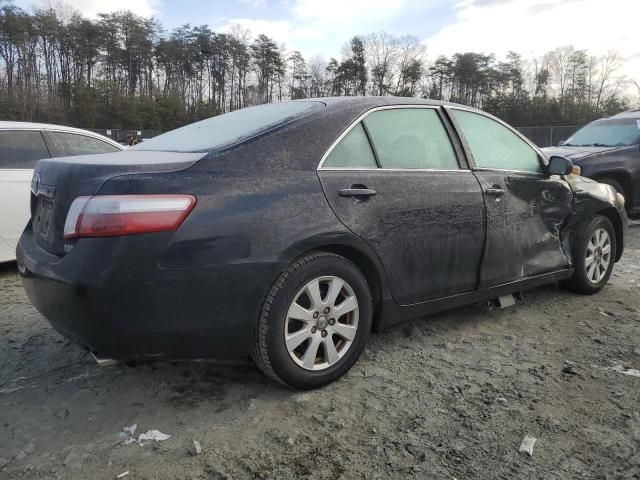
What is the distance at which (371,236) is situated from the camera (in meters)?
2.85

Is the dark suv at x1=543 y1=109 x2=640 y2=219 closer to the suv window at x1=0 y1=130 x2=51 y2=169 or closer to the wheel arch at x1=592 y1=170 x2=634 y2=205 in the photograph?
the wheel arch at x1=592 y1=170 x2=634 y2=205

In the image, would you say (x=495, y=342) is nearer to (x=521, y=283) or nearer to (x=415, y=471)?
→ (x=521, y=283)

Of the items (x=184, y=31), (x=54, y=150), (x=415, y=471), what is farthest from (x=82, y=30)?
(x=415, y=471)

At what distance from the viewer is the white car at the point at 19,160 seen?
4988 millimetres

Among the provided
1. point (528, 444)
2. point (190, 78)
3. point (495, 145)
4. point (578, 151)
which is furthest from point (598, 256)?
point (190, 78)

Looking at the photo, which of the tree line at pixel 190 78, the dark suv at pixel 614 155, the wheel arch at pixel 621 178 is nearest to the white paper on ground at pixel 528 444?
the dark suv at pixel 614 155

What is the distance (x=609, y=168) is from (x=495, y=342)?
18.9 feet

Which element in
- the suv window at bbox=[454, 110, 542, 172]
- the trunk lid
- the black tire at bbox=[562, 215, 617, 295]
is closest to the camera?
the trunk lid

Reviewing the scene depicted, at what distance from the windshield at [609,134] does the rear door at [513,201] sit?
529 centimetres

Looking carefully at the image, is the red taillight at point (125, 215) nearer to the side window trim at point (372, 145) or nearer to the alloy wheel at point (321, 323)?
the alloy wheel at point (321, 323)

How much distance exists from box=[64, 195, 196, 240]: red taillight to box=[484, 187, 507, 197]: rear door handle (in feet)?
6.76

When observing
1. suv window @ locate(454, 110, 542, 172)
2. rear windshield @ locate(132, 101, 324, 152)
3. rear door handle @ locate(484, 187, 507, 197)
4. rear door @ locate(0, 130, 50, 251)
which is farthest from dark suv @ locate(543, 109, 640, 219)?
rear door @ locate(0, 130, 50, 251)

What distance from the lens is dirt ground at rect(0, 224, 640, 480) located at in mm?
2172

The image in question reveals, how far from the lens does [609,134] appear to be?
878cm
